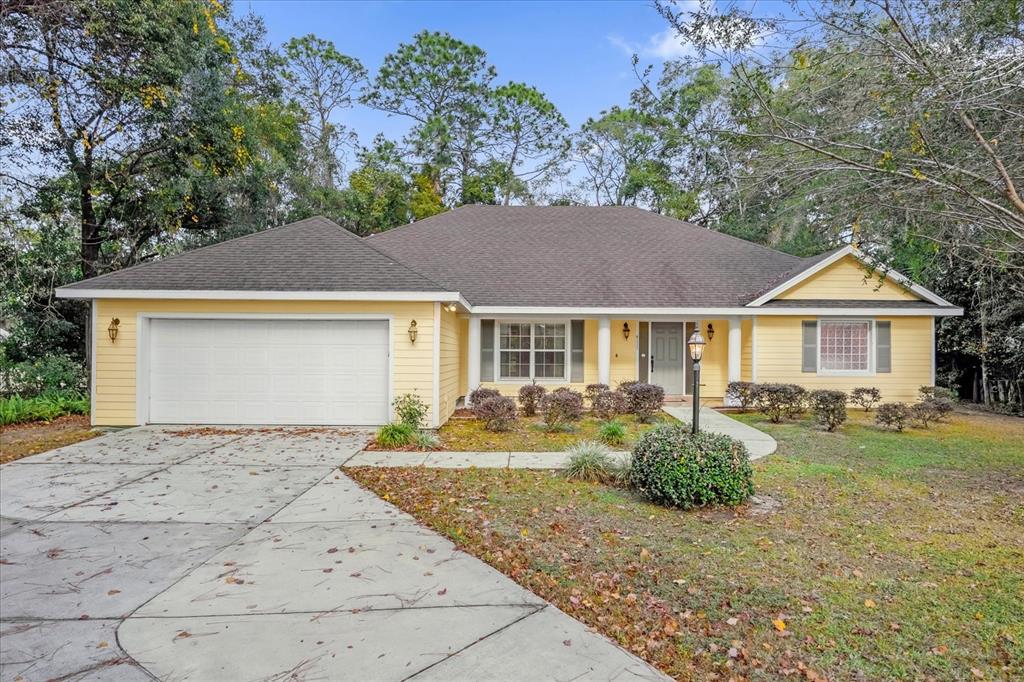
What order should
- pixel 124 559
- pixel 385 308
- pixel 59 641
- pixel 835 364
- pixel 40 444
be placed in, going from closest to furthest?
pixel 59 641 → pixel 124 559 → pixel 40 444 → pixel 385 308 → pixel 835 364

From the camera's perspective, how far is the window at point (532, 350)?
12.9 meters

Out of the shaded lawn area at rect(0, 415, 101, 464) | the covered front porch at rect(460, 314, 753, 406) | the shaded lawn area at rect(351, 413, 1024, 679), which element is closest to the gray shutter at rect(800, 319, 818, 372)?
the covered front porch at rect(460, 314, 753, 406)

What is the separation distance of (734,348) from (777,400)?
2401 millimetres

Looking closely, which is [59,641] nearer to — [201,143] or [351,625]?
[351,625]

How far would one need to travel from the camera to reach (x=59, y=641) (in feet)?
9.26

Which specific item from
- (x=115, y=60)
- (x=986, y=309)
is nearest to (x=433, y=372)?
(x=115, y=60)

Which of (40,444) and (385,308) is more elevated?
(385,308)

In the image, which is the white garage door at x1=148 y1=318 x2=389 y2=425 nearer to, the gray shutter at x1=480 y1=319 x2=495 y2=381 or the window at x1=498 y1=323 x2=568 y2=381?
the gray shutter at x1=480 y1=319 x2=495 y2=381

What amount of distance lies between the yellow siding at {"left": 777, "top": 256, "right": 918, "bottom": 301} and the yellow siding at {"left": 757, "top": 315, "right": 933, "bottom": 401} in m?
0.58

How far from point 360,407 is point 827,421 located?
9082 mm

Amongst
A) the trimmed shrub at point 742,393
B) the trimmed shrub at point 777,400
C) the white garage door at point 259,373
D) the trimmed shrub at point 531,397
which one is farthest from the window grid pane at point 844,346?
the white garage door at point 259,373

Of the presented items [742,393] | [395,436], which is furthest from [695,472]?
[742,393]

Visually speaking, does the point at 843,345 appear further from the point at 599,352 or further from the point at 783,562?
the point at 783,562

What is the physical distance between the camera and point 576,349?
12883 mm
